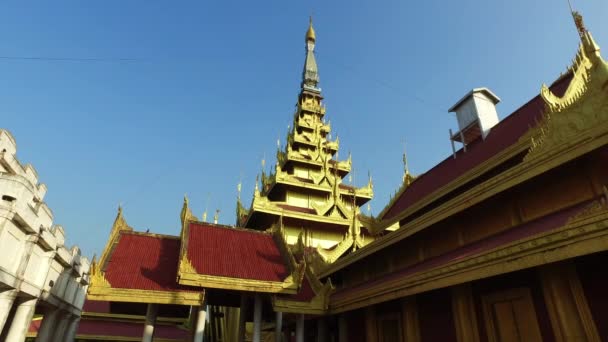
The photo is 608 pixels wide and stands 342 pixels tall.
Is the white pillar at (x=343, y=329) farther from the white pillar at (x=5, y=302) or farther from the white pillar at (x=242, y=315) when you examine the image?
the white pillar at (x=5, y=302)

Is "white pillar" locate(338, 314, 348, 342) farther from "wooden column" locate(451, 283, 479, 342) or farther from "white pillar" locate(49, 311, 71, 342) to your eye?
"white pillar" locate(49, 311, 71, 342)

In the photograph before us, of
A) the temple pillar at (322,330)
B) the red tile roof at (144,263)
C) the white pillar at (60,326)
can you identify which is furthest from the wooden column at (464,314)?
the white pillar at (60,326)

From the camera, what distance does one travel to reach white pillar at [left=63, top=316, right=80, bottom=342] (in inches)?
727

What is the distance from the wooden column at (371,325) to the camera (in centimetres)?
1066

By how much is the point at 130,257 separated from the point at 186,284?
9.07 feet

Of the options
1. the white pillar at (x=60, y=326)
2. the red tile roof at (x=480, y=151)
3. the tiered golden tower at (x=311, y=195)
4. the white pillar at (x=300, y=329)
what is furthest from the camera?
the tiered golden tower at (x=311, y=195)

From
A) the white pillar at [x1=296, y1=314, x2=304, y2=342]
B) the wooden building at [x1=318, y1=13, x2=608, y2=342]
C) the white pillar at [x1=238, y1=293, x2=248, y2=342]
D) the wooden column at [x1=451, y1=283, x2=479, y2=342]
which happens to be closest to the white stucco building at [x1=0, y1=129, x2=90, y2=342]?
the white pillar at [x1=238, y1=293, x2=248, y2=342]

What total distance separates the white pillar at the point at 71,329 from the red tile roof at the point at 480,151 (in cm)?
1762

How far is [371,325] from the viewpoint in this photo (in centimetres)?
1083

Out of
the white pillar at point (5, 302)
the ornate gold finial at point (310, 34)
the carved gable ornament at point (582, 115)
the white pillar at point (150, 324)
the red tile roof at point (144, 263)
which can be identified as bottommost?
the white pillar at point (150, 324)

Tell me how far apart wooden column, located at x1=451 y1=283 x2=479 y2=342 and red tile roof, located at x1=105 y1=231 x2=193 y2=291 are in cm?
692

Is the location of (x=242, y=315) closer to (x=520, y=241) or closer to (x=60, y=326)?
A: (x=520, y=241)

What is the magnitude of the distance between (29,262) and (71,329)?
7.50m

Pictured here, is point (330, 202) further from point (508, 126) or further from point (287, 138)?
point (508, 126)
